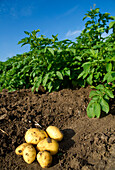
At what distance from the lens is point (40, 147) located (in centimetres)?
187

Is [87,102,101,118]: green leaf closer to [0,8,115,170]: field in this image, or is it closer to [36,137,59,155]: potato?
[0,8,115,170]: field

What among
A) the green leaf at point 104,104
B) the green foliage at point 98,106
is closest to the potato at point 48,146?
the green foliage at point 98,106

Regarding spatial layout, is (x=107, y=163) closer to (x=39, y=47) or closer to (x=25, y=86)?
(x=39, y=47)

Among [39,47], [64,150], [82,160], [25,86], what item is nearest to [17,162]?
[64,150]

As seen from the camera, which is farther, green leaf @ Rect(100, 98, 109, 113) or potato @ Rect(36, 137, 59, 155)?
green leaf @ Rect(100, 98, 109, 113)

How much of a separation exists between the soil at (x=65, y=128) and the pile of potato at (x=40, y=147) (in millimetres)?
114

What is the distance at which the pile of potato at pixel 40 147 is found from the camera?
1.71 meters

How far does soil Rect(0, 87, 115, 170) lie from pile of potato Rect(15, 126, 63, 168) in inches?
4.5

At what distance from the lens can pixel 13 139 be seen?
85.5 inches

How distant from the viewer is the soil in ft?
5.87

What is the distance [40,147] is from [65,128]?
0.79 m

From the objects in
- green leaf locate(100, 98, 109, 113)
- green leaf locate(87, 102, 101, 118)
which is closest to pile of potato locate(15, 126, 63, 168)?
green leaf locate(87, 102, 101, 118)

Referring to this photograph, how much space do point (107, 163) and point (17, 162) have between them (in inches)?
46.3

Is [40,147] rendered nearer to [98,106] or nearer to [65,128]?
[65,128]
